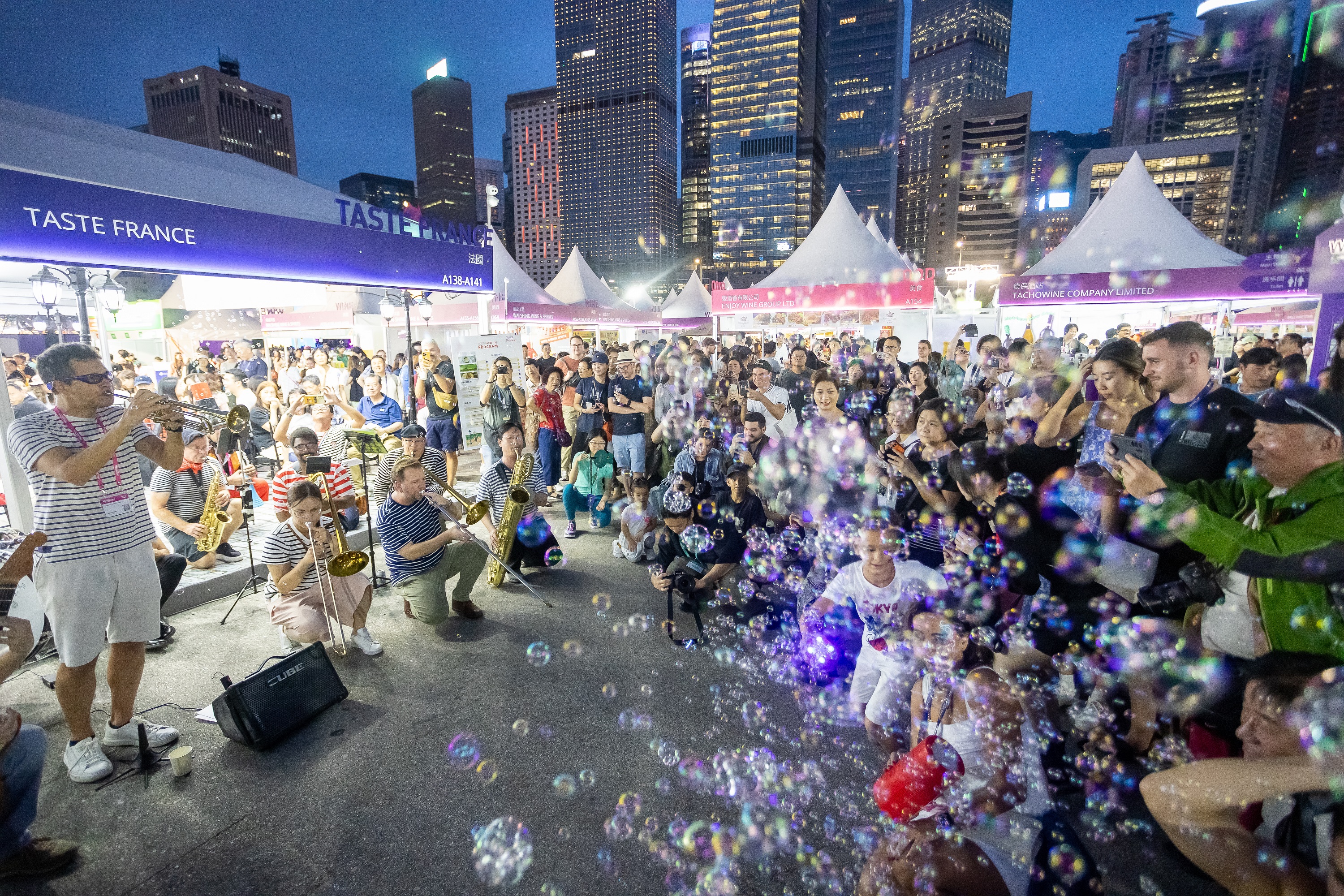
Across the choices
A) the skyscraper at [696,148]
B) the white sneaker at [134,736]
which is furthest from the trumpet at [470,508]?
the skyscraper at [696,148]

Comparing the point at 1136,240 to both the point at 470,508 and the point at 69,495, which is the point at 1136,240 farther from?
the point at 69,495

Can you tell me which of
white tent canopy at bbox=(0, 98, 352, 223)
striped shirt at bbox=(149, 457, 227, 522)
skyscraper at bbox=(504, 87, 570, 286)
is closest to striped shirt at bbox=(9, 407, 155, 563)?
striped shirt at bbox=(149, 457, 227, 522)

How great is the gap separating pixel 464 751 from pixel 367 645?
5.27 feet

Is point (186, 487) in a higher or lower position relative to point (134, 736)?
higher

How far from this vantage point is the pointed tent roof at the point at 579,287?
22.8 metres

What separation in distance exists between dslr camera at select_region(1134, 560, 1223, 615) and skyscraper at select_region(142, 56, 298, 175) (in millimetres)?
165191

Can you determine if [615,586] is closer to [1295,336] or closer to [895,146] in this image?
[1295,336]

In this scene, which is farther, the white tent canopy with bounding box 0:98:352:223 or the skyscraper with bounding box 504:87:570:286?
the skyscraper with bounding box 504:87:570:286

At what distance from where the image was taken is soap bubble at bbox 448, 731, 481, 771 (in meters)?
3.33

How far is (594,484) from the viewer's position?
25.3 ft

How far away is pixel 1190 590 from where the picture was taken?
2.54m

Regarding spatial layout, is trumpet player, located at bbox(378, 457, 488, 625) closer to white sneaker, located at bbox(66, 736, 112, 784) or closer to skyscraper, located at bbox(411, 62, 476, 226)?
white sneaker, located at bbox(66, 736, 112, 784)

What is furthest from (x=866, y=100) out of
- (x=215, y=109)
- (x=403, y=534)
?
(x=403, y=534)

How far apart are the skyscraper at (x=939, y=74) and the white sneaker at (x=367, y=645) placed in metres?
173
